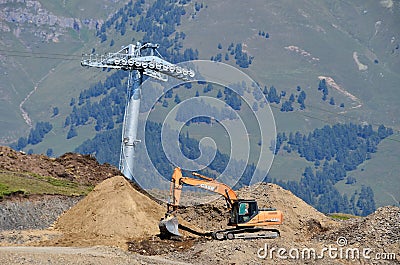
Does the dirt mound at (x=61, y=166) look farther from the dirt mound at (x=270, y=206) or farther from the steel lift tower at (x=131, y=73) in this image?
the dirt mound at (x=270, y=206)

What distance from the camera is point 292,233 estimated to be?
54.6m

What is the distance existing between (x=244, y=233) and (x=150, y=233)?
6.17 m

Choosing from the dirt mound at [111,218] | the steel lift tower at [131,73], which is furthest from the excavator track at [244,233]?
the steel lift tower at [131,73]

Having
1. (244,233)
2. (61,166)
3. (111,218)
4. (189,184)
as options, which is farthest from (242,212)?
(61,166)

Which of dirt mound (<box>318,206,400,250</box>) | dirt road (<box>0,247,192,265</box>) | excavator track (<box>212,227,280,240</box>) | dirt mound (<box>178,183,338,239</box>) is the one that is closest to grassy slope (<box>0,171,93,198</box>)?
dirt mound (<box>178,183,338,239</box>)

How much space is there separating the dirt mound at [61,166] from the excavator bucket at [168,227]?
74.9ft

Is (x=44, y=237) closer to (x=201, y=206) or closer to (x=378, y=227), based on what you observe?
(x=201, y=206)

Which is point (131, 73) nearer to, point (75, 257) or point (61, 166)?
point (61, 166)

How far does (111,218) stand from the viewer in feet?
154

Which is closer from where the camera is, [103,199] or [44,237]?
[44,237]

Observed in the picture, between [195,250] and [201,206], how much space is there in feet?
58.3

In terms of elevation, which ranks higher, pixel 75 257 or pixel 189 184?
pixel 189 184

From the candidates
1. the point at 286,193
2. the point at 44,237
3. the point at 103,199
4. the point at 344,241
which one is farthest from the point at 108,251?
the point at 286,193

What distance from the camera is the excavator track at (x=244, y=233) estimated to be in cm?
4553
